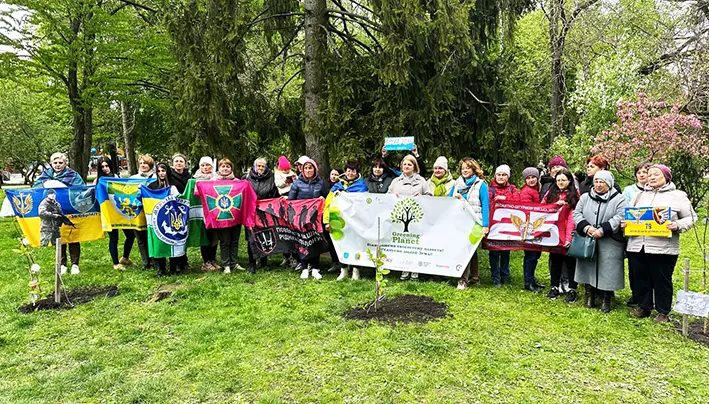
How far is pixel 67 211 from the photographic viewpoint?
733cm

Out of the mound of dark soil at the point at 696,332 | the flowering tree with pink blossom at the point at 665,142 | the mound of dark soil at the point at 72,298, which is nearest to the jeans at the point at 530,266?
the mound of dark soil at the point at 696,332

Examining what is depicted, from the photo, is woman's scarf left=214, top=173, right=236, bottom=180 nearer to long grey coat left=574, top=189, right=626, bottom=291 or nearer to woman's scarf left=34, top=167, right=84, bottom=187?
woman's scarf left=34, top=167, right=84, bottom=187

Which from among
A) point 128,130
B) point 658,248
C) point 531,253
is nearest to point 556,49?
point 531,253

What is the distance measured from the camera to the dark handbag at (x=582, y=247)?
535 cm

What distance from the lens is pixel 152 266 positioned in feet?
25.9

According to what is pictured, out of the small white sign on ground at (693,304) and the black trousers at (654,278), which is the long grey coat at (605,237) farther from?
the small white sign on ground at (693,304)

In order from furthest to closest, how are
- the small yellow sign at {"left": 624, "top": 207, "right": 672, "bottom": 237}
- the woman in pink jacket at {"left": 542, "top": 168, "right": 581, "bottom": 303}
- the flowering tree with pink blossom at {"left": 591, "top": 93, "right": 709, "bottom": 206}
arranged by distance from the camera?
the flowering tree with pink blossom at {"left": 591, "top": 93, "right": 709, "bottom": 206} → the woman in pink jacket at {"left": 542, "top": 168, "right": 581, "bottom": 303} → the small yellow sign at {"left": 624, "top": 207, "right": 672, "bottom": 237}

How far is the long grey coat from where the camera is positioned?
17.3 ft

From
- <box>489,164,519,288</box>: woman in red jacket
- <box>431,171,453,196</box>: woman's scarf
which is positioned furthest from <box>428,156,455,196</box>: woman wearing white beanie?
<box>489,164,519,288</box>: woman in red jacket

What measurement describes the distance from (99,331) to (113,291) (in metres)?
1.49

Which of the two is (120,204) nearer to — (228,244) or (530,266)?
(228,244)

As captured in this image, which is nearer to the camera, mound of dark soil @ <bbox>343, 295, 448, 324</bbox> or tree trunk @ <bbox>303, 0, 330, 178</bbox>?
mound of dark soil @ <bbox>343, 295, 448, 324</bbox>

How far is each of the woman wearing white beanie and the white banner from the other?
294 mm

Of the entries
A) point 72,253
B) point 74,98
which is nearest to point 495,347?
point 72,253
